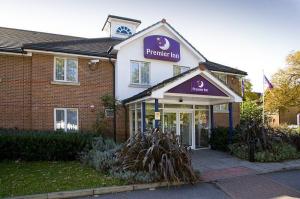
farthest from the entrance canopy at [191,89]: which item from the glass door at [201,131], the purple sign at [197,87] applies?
the glass door at [201,131]

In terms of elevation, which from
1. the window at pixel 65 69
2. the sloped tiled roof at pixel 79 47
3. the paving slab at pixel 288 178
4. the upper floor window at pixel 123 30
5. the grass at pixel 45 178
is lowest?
the paving slab at pixel 288 178

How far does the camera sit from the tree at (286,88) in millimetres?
31391

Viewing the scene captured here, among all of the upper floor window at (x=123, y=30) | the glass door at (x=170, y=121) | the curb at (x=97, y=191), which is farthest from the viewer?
the upper floor window at (x=123, y=30)

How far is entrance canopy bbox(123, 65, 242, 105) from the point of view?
43.6 feet

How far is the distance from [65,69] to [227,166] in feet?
30.3

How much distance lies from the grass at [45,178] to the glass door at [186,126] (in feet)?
23.6

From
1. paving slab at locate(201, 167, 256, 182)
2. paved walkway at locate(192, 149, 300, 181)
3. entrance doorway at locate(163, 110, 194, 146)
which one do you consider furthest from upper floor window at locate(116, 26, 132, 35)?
paving slab at locate(201, 167, 256, 182)

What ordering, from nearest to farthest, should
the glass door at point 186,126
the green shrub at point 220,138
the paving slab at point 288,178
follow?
the paving slab at point 288,178, the green shrub at point 220,138, the glass door at point 186,126

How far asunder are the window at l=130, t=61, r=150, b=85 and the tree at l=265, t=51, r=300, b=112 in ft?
65.5

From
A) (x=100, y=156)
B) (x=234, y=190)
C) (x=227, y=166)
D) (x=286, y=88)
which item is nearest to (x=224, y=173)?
(x=227, y=166)

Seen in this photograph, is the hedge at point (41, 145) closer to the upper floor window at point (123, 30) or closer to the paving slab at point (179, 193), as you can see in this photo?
the paving slab at point (179, 193)

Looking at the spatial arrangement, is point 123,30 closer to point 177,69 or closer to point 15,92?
point 177,69

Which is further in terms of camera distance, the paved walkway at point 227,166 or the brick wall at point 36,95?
the brick wall at point 36,95

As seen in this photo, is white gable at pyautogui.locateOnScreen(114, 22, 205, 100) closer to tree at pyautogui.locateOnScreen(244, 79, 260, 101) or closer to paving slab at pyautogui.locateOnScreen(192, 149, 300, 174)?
paving slab at pyautogui.locateOnScreen(192, 149, 300, 174)
